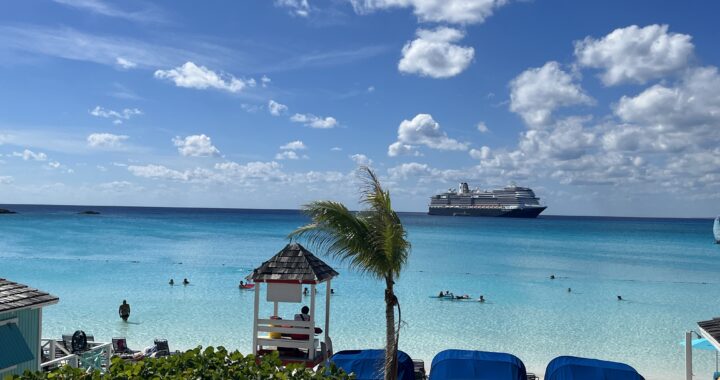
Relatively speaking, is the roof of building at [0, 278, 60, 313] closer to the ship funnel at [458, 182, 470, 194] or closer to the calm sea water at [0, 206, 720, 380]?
the calm sea water at [0, 206, 720, 380]

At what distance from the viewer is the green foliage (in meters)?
5.15

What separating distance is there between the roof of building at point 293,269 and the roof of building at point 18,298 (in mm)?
4392

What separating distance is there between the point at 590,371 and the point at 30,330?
373 inches

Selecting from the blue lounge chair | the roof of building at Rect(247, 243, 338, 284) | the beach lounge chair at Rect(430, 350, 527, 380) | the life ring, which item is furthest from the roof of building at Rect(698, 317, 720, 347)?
the life ring

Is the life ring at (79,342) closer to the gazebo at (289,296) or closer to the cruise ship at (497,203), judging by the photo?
the gazebo at (289,296)

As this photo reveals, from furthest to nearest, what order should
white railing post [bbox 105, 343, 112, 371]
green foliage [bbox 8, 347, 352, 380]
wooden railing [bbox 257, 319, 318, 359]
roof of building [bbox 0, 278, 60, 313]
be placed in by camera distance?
wooden railing [bbox 257, 319, 318, 359]
white railing post [bbox 105, 343, 112, 371]
roof of building [bbox 0, 278, 60, 313]
green foliage [bbox 8, 347, 352, 380]

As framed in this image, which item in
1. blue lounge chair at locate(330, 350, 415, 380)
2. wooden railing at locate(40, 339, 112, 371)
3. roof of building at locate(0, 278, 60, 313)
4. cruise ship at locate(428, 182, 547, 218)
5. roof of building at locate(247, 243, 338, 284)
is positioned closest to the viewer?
roof of building at locate(0, 278, 60, 313)

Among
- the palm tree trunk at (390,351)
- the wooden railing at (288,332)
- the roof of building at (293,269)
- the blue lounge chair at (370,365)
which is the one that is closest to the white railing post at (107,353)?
the wooden railing at (288,332)

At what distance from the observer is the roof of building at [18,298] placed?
918cm

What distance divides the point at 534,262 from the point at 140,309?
34.4 metres

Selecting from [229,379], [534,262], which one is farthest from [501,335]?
[534,262]

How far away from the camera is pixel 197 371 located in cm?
523

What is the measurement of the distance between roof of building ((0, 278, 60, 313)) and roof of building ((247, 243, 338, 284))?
4.39 metres

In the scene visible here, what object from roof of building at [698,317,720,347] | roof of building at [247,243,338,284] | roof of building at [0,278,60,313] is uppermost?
roof of building at [247,243,338,284]
